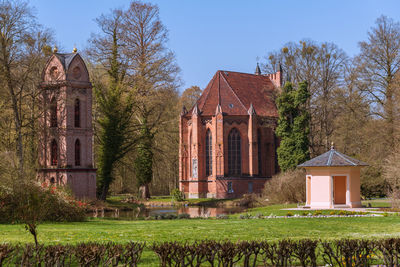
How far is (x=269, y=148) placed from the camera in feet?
185

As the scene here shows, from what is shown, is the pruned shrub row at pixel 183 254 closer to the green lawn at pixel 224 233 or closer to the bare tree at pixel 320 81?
the green lawn at pixel 224 233

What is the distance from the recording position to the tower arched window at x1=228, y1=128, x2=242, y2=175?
54.6 m

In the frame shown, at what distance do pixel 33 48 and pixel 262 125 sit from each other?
24.9 metres

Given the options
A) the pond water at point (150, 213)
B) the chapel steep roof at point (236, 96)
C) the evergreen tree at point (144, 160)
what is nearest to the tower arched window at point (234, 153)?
the chapel steep roof at point (236, 96)

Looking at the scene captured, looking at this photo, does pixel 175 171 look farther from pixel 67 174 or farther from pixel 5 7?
pixel 5 7

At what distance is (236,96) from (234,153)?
5911mm

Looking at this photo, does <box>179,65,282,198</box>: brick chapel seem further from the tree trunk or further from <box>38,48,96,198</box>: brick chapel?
<box>38,48,96,198</box>: brick chapel

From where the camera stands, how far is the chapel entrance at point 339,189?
36062 mm

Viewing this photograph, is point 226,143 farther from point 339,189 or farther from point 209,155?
point 339,189

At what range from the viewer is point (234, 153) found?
54.8 metres

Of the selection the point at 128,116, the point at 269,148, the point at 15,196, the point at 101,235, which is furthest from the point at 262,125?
the point at 101,235

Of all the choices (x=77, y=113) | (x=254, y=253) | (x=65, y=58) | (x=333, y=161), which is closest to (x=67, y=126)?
(x=77, y=113)

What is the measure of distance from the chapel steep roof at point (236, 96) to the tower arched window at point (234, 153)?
7.23 feet

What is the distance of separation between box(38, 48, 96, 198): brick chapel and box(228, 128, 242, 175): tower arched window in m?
16.9
